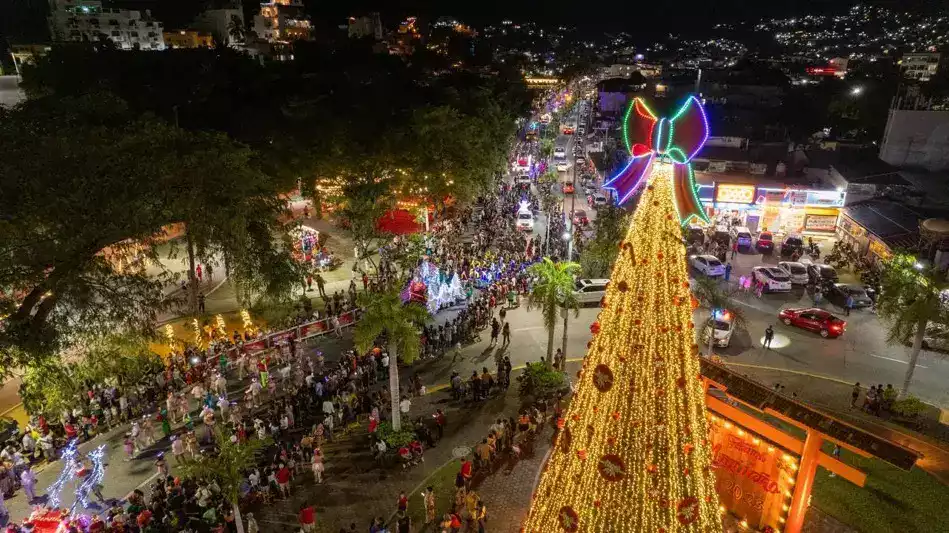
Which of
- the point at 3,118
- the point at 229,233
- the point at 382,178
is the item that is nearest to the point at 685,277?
the point at 229,233

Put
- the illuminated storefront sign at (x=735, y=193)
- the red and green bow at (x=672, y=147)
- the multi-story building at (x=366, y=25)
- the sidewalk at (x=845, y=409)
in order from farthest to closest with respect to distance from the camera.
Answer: the multi-story building at (x=366, y=25) → the illuminated storefront sign at (x=735, y=193) → the sidewalk at (x=845, y=409) → the red and green bow at (x=672, y=147)

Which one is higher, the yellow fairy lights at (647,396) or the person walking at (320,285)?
the yellow fairy lights at (647,396)

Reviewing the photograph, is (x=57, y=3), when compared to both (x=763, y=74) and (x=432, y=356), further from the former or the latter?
(x=763, y=74)

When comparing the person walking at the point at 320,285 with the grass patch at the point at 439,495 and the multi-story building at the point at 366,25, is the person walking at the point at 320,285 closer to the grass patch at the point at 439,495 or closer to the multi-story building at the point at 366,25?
the grass patch at the point at 439,495

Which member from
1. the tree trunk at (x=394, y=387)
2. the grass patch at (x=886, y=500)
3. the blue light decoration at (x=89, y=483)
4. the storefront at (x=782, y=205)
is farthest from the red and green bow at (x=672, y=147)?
the storefront at (x=782, y=205)

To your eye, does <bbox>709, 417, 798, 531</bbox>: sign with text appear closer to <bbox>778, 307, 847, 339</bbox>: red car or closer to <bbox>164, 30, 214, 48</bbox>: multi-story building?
<bbox>778, 307, 847, 339</bbox>: red car

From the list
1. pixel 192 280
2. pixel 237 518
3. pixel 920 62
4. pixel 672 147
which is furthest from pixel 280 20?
pixel 672 147
